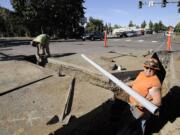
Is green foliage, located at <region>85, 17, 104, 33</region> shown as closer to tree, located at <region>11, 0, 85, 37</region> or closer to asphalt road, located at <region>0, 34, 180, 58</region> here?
tree, located at <region>11, 0, 85, 37</region>

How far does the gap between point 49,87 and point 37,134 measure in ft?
6.35

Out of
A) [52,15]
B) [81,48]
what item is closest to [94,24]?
[52,15]

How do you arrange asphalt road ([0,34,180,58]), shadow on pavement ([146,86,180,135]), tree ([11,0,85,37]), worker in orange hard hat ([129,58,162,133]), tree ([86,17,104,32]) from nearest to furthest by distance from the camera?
1. worker in orange hard hat ([129,58,162,133])
2. shadow on pavement ([146,86,180,135])
3. asphalt road ([0,34,180,58])
4. tree ([11,0,85,37])
5. tree ([86,17,104,32])

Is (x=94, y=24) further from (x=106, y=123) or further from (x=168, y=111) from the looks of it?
(x=106, y=123)

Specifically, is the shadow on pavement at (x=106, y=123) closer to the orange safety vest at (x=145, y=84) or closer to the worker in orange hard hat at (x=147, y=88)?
the worker in orange hard hat at (x=147, y=88)

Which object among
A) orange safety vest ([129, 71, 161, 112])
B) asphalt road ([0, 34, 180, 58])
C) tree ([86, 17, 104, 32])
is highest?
tree ([86, 17, 104, 32])

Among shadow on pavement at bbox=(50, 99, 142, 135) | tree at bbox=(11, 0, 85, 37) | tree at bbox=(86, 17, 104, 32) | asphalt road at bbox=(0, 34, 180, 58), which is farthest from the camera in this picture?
tree at bbox=(86, 17, 104, 32)

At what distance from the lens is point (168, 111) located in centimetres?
577

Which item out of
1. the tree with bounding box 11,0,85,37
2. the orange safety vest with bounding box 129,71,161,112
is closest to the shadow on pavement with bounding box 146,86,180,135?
the orange safety vest with bounding box 129,71,161,112

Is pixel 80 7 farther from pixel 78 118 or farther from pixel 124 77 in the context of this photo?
pixel 78 118

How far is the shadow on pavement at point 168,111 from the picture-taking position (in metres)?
Answer: 5.23

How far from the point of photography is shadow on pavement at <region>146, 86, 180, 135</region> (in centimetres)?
523

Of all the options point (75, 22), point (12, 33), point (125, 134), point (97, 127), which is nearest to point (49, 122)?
point (97, 127)

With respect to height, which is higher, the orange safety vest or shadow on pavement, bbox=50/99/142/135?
the orange safety vest
